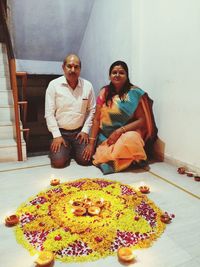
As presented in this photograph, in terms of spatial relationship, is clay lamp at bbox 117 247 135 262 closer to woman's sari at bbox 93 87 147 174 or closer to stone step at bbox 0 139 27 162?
woman's sari at bbox 93 87 147 174

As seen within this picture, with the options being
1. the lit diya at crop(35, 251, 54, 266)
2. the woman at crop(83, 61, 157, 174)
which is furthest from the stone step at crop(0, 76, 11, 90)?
the lit diya at crop(35, 251, 54, 266)

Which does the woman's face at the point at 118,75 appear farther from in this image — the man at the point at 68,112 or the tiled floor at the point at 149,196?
the tiled floor at the point at 149,196

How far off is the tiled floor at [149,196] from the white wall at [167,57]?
36 cm

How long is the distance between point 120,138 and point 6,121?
1644mm

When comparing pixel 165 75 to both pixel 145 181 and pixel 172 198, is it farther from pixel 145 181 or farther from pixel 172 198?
pixel 172 198

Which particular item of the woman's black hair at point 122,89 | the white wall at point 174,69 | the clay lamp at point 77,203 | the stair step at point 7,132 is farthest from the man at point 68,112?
the clay lamp at point 77,203

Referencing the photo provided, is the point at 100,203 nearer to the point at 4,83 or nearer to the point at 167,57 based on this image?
the point at 167,57

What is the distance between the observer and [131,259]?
3.96 ft

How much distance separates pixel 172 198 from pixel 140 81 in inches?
62.5

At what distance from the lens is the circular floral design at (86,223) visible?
4.34ft

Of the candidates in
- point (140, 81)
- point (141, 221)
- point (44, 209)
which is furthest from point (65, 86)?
point (141, 221)

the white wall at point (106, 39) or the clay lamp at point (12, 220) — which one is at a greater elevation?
the white wall at point (106, 39)

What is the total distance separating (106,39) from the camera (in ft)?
11.8

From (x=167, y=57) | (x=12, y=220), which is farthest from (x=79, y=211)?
(x=167, y=57)
